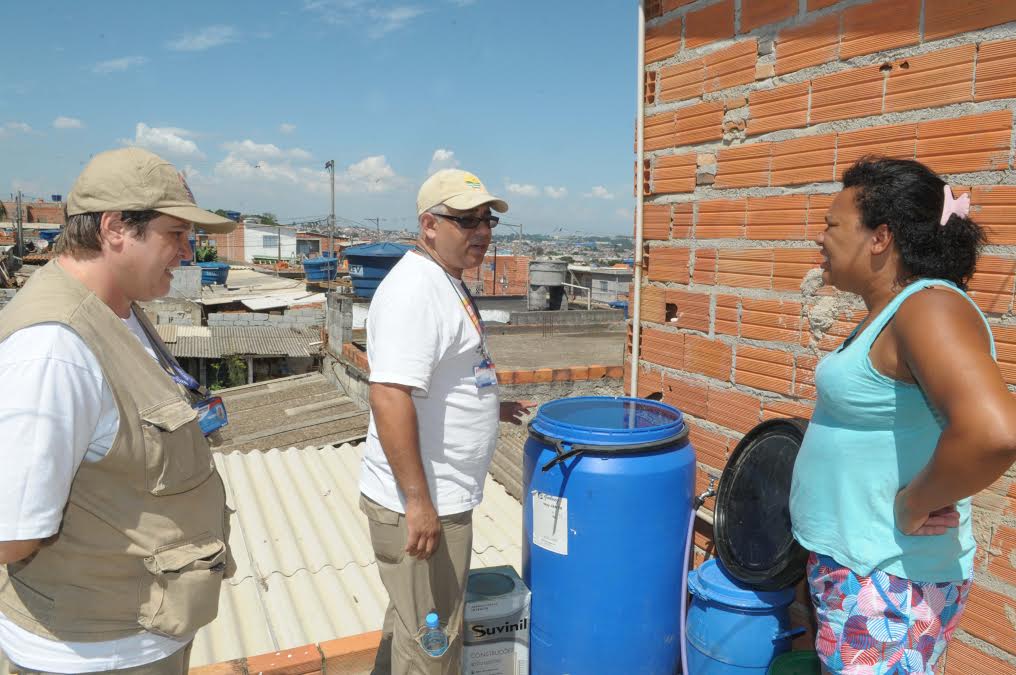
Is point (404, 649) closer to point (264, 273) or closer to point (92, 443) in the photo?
point (92, 443)

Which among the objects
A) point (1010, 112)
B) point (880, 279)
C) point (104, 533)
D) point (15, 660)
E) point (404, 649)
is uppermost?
point (1010, 112)

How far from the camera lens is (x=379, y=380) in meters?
2.08

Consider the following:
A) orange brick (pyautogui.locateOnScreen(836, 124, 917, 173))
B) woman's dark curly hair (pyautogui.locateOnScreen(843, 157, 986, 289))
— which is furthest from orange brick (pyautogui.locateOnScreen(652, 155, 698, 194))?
woman's dark curly hair (pyautogui.locateOnScreen(843, 157, 986, 289))

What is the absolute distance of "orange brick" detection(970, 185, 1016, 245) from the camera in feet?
6.98

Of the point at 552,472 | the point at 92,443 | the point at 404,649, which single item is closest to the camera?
the point at 92,443

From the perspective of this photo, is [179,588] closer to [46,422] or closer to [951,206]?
[46,422]

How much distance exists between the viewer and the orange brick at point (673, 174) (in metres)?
3.23

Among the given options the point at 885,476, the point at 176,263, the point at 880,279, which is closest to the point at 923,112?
the point at 880,279

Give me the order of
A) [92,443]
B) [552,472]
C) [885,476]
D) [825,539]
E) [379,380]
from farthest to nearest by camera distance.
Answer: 1. [552,472]
2. [379,380]
3. [825,539]
4. [885,476]
5. [92,443]

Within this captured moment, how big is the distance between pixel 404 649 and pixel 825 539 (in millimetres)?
1414

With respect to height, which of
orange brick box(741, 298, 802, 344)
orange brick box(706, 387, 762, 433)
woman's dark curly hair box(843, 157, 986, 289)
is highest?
woman's dark curly hair box(843, 157, 986, 289)

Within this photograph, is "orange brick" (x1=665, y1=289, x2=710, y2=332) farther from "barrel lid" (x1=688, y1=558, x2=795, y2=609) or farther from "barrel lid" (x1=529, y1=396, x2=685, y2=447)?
"barrel lid" (x1=688, y1=558, x2=795, y2=609)

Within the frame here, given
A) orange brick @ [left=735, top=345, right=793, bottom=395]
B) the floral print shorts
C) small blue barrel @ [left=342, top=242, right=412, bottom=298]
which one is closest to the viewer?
the floral print shorts

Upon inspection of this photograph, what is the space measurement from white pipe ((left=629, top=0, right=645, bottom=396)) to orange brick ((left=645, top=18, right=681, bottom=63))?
0.11 feet
